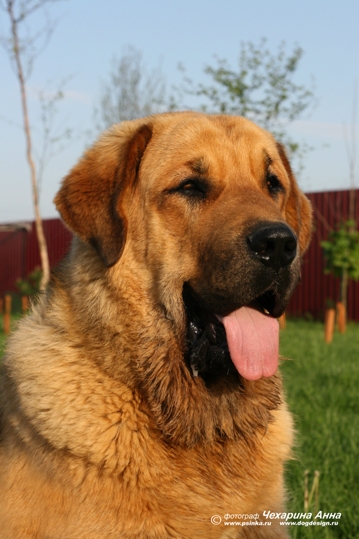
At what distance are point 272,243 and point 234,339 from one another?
47 cm

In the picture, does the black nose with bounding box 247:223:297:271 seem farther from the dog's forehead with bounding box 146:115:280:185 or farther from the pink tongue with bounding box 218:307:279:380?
the dog's forehead with bounding box 146:115:280:185

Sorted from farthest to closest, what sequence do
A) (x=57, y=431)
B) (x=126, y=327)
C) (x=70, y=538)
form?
(x=126, y=327)
(x=57, y=431)
(x=70, y=538)

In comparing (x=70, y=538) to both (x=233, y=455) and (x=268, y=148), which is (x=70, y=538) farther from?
(x=268, y=148)

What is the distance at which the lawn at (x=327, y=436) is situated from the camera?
3471 mm

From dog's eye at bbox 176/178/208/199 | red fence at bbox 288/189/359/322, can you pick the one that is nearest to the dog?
dog's eye at bbox 176/178/208/199

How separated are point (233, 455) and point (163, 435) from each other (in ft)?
1.09

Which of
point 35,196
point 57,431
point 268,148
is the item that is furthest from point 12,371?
point 35,196

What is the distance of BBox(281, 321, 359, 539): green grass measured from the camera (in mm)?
3488

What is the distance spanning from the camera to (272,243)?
2.52 meters

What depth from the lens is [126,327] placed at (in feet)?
8.95

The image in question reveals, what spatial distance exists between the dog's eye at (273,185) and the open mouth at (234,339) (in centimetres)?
66

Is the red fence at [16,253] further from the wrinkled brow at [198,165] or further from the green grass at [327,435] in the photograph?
the wrinkled brow at [198,165]

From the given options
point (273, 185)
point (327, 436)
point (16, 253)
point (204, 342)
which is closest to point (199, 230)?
point (204, 342)

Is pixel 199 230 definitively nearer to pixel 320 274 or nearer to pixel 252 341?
pixel 252 341
